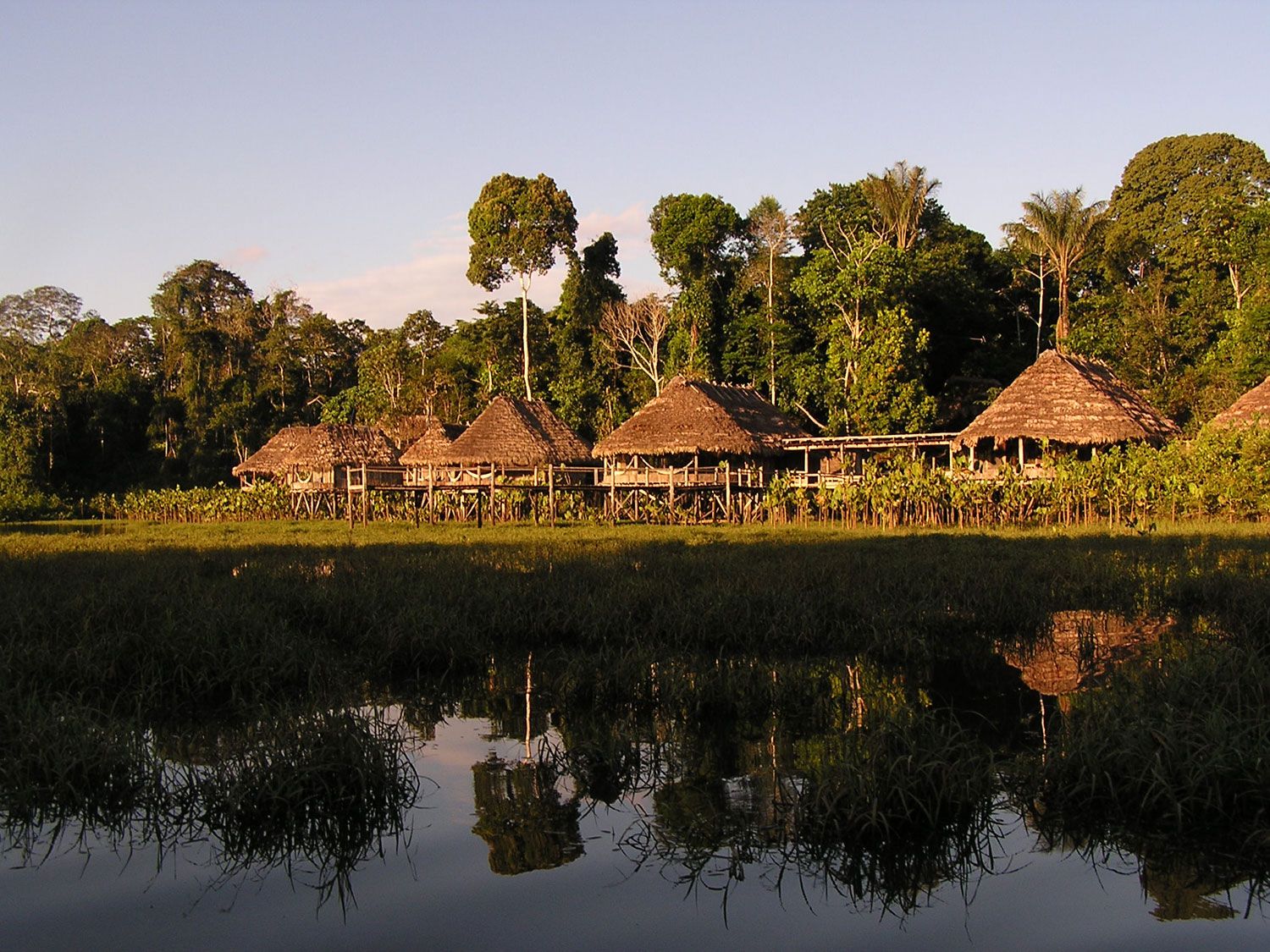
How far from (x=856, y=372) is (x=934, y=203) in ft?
29.4

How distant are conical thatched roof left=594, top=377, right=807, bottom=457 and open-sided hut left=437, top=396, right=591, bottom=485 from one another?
7.28 ft

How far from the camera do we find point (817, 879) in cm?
412

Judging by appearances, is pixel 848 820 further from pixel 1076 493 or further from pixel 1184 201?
pixel 1184 201

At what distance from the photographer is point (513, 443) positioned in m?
28.8

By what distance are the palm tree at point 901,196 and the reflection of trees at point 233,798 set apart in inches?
1129

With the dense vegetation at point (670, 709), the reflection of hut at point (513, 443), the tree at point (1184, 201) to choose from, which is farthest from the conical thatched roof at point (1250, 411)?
the reflection of hut at point (513, 443)

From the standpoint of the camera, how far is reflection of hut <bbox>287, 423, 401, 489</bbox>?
3322cm

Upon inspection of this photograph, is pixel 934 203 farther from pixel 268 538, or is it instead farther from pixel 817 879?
pixel 817 879

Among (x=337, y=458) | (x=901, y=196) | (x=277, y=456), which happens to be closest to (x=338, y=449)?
(x=337, y=458)

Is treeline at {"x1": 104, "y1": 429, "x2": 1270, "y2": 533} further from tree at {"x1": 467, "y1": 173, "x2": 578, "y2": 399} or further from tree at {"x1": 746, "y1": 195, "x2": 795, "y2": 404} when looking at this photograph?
tree at {"x1": 467, "y1": 173, "x2": 578, "y2": 399}

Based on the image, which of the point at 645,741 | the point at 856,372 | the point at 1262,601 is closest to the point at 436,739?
the point at 645,741

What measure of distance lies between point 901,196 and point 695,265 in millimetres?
6349

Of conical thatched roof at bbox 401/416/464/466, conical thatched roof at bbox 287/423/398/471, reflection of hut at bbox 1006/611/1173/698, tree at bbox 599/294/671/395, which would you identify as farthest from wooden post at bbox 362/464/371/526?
reflection of hut at bbox 1006/611/1173/698

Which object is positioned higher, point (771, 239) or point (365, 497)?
point (771, 239)
